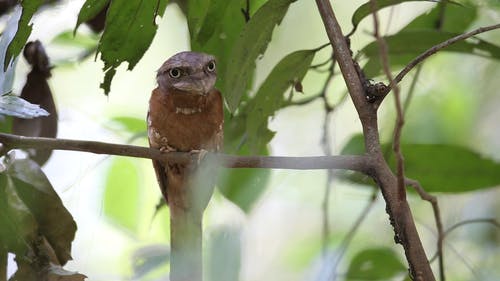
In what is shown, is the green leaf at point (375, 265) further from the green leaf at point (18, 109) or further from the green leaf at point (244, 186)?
the green leaf at point (18, 109)

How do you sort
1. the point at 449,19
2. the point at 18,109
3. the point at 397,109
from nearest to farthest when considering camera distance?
the point at 397,109 → the point at 18,109 → the point at 449,19

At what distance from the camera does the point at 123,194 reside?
3.15m

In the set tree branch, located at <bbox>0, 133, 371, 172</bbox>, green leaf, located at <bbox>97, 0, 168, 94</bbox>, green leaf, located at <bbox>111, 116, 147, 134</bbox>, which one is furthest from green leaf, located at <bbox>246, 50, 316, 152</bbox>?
green leaf, located at <bbox>111, 116, 147, 134</bbox>

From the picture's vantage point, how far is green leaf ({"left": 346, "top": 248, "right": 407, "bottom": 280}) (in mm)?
2760

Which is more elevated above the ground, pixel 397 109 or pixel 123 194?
pixel 397 109

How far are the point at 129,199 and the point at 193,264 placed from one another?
2.51 feet

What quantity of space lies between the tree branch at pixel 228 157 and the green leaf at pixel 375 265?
949mm

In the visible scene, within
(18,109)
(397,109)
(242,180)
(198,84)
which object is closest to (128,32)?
(18,109)

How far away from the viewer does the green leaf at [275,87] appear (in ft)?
8.11

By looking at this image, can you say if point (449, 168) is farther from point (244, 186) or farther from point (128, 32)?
point (128, 32)

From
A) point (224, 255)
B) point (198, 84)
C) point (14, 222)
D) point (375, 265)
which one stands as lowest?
point (375, 265)

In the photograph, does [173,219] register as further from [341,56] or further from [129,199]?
[341,56]

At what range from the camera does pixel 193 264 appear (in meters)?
2.45

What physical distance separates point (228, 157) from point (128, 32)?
1.57ft
